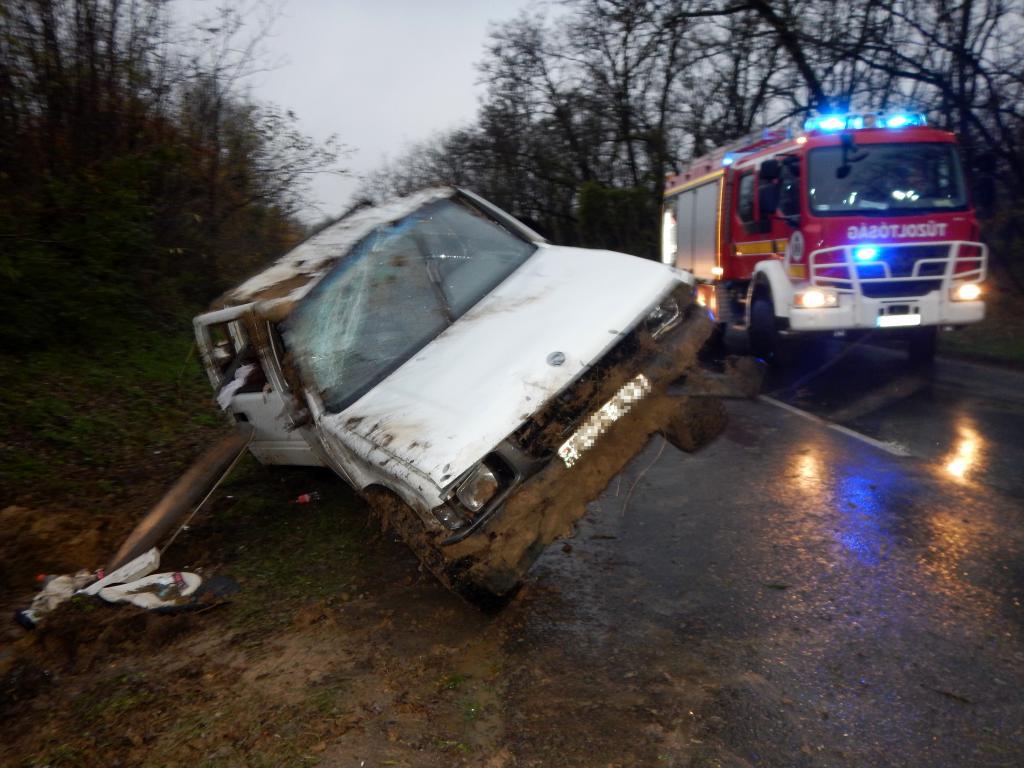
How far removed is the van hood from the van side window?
6029 millimetres

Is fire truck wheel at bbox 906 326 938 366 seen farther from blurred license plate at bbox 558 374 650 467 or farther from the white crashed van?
blurred license plate at bbox 558 374 650 467

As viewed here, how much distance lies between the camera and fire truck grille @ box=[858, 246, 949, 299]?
835 centimetres

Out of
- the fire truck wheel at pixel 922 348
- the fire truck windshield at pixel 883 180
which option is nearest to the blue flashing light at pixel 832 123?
the fire truck windshield at pixel 883 180

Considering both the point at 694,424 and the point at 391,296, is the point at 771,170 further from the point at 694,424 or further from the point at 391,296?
the point at 391,296

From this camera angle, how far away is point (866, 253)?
836 cm

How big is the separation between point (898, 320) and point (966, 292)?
806mm

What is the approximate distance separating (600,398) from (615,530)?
1234mm

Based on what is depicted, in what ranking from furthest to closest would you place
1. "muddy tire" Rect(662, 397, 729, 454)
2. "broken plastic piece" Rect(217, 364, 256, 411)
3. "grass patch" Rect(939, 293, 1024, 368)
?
"grass patch" Rect(939, 293, 1024, 368) → "broken plastic piece" Rect(217, 364, 256, 411) → "muddy tire" Rect(662, 397, 729, 454)

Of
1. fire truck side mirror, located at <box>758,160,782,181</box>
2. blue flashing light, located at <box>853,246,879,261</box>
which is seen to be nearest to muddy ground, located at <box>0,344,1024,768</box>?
blue flashing light, located at <box>853,246,879,261</box>

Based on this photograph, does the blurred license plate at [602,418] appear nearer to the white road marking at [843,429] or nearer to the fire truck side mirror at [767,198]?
the white road marking at [843,429]

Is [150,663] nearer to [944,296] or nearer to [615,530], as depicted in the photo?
[615,530]

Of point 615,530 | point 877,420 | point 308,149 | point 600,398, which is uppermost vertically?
point 308,149

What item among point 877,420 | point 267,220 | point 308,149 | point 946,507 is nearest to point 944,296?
point 877,420

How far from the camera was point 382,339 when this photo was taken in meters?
4.41
